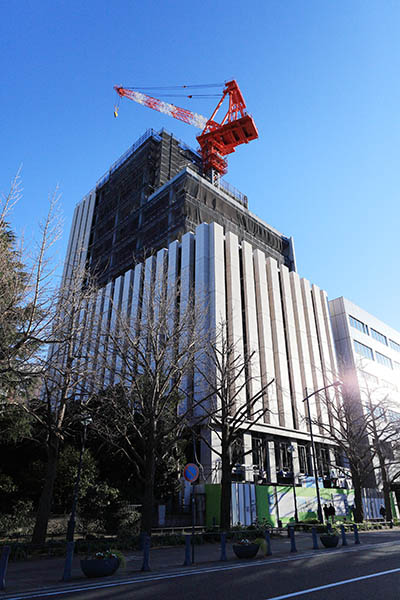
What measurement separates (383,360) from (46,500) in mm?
54705

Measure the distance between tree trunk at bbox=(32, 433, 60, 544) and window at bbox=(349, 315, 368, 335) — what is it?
4731cm

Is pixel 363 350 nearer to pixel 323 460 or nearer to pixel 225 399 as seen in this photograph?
pixel 323 460

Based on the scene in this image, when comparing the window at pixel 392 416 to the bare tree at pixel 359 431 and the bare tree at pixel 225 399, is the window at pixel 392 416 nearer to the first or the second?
the bare tree at pixel 359 431

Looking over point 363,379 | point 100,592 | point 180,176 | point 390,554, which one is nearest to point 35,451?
point 100,592

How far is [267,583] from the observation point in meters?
8.23

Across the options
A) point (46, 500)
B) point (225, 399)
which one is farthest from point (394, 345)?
point (46, 500)

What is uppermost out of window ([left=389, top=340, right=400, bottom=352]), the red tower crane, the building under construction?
the red tower crane

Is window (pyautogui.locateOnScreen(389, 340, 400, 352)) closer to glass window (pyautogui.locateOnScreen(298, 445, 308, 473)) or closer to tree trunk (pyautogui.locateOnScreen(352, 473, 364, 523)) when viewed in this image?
glass window (pyautogui.locateOnScreen(298, 445, 308, 473))

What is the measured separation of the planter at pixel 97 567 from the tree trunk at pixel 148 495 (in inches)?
261

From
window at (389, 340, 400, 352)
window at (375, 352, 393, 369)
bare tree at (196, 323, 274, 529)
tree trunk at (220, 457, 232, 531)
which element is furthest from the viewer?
window at (389, 340, 400, 352)

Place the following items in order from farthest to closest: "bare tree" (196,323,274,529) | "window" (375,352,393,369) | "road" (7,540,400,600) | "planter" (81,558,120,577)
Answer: "window" (375,352,393,369) < "bare tree" (196,323,274,529) < "planter" (81,558,120,577) < "road" (7,540,400,600)

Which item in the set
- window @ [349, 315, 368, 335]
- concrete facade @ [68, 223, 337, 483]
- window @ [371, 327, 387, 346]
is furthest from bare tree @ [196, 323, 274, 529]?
window @ [371, 327, 387, 346]

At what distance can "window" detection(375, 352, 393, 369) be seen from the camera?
189ft

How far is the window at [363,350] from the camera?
53.8m
